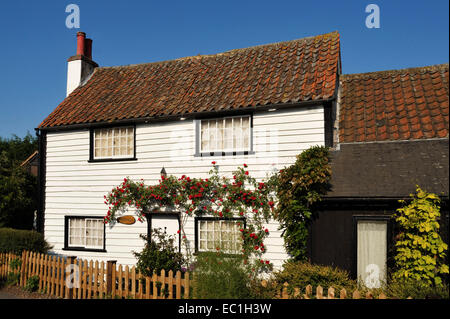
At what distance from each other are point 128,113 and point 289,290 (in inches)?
298

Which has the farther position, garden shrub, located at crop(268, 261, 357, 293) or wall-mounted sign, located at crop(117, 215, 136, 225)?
wall-mounted sign, located at crop(117, 215, 136, 225)

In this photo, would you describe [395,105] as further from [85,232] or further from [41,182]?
[41,182]

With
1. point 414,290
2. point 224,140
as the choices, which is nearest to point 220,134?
point 224,140

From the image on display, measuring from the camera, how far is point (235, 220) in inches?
401

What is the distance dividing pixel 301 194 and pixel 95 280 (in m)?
5.42

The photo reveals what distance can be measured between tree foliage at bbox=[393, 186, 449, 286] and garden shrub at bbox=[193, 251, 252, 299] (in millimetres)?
3425

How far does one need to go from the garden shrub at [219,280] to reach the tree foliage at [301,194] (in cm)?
218

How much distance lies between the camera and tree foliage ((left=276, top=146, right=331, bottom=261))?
28.2ft

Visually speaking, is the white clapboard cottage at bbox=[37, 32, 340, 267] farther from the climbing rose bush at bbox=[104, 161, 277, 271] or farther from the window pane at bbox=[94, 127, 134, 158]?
the climbing rose bush at bbox=[104, 161, 277, 271]

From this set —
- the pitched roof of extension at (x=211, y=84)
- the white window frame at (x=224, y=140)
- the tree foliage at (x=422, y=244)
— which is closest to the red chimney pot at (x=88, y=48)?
the pitched roof of extension at (x=211, y=84)

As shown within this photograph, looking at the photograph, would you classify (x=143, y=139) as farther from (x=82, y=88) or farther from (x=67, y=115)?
(x=82, y=88)

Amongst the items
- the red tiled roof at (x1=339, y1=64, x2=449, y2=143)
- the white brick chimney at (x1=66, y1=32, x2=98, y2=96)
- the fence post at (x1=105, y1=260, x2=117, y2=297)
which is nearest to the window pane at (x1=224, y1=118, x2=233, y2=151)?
the red tiled roof at (x1=339, y1=64, x2=449, y2=143)

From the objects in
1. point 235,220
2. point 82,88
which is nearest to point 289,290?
point 235,220

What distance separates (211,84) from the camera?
1210 centimetres
